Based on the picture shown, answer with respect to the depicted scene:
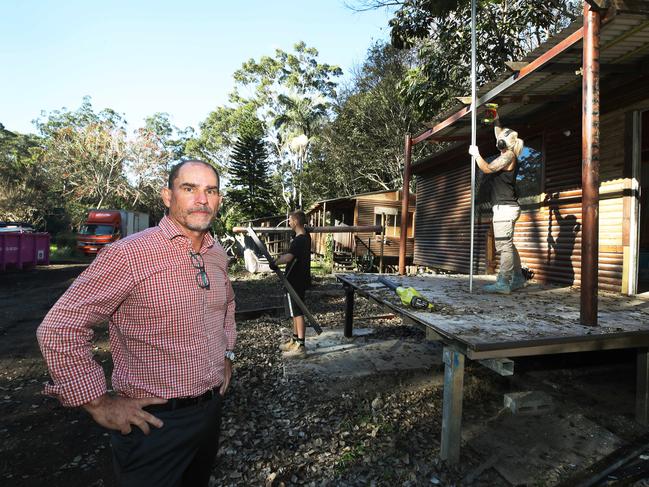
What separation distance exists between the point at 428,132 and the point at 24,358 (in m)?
8.13

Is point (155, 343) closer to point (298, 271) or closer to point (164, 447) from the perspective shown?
point (164, 447)

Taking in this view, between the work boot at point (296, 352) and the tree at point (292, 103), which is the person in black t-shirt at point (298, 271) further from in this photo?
the tree at point (292, 103)

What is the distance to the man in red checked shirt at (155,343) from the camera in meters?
1.53

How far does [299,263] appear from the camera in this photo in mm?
6129

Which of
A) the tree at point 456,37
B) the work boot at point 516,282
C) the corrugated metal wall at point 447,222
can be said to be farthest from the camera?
the tree at point 456,37

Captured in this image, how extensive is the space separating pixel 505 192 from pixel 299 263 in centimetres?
318

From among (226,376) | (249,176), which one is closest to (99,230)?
(249,176)

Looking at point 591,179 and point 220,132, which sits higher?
point 220,132

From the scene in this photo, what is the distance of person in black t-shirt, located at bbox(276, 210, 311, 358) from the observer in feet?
19.8

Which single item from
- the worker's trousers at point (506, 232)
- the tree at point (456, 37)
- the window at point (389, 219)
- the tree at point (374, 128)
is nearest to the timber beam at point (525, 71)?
the worker's trousers at point (506, 232)

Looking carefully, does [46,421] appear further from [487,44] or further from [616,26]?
[487,44]

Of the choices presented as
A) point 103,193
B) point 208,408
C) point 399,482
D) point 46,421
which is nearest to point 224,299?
point 208,408

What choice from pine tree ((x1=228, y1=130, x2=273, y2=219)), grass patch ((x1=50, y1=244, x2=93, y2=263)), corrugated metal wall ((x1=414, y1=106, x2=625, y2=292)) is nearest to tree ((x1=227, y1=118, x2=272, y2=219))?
pine tree ((x1=228, y1=130, x2=273, y2=219))

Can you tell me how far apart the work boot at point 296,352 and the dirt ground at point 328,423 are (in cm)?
19
